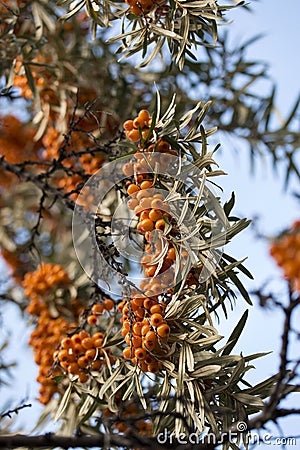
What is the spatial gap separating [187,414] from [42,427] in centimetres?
62

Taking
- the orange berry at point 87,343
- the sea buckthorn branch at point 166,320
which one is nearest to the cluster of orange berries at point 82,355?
the orange berry at point 87,343

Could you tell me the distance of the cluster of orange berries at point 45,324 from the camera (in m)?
1.24

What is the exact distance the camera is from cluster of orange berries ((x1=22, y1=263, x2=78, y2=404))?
124 cm

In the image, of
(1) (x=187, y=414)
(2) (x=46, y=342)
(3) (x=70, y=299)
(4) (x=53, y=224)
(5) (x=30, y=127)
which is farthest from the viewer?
(4) (x=53, y=224)

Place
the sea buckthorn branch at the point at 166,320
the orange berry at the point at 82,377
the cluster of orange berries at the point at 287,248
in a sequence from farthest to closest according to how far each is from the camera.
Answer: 1. the cluster of orange berries at the point at 287,248
2. the orange berry at the point at 82,377
3. the sea buckthorn branch at the point at 166,320

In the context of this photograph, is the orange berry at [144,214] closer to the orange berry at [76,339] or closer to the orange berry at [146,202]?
the orange berry at [146,202]

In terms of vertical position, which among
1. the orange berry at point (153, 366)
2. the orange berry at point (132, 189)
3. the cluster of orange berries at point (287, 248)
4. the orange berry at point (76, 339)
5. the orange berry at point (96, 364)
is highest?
the cluster of orange berries at point (287, 248)

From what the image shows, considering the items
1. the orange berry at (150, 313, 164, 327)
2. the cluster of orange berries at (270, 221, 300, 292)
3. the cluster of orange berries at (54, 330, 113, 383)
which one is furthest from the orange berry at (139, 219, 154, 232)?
the cluster of orange berries at (270, 221, 300, 292)

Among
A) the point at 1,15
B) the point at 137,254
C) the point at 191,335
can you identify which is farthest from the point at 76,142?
the point at 191,335

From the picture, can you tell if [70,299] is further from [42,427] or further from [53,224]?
[53,224]

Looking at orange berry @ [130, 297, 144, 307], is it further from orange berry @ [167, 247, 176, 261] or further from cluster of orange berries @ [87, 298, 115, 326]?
cluster of orange berries @ [87, 298, 115, 326]

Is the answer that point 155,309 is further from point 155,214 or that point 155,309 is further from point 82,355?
point 82,355

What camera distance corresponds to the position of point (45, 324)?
1.34 metres

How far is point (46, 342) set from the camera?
1274mm
